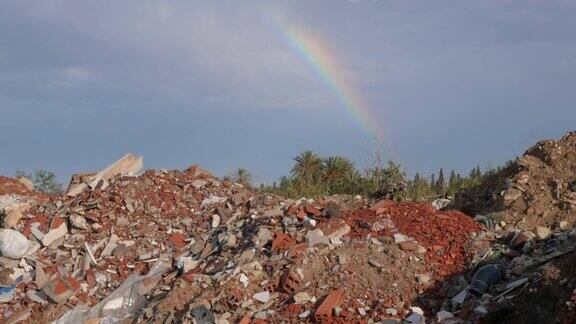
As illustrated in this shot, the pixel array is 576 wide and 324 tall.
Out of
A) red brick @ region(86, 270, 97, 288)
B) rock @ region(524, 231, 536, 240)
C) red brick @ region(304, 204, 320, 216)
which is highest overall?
red brick @ region(304, 204, 320, 216)

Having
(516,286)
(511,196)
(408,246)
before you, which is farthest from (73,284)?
(511,196)

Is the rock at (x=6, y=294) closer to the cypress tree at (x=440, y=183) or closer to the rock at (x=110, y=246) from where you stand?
the rock at (x=110, y=246)

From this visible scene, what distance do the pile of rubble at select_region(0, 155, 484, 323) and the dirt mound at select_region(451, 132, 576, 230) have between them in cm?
111

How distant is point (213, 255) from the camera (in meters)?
8.90

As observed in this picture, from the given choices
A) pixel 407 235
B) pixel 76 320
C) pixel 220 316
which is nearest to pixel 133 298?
pixel 76 320

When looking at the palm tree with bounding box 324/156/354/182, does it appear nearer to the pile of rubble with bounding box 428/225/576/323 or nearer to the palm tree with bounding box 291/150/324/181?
the palm tree with bounding box 291/150/324/181

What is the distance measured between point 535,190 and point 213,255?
5165mm

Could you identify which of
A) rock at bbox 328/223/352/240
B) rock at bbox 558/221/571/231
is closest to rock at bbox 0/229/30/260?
rock at bbox 328/223/352/240

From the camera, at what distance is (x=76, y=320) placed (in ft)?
26.8

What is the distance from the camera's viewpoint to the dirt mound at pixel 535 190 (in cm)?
910

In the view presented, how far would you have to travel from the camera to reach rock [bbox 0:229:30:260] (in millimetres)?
9781

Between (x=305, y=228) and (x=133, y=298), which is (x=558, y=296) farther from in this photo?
(x=133, y=298)

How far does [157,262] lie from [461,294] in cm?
464

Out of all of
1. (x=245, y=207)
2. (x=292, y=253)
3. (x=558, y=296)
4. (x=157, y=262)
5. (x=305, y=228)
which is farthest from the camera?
(x=245, y=207)
